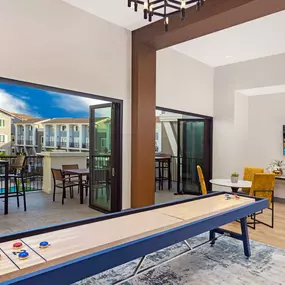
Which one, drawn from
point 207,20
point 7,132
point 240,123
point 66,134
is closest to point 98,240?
point 207,20

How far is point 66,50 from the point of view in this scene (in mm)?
4266

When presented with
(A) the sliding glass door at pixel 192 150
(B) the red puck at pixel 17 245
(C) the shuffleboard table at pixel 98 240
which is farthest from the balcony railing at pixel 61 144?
(B) the red puck at pixel 17 245

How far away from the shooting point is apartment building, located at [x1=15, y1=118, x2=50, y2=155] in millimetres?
10578

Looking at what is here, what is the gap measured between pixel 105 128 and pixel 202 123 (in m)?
3.31

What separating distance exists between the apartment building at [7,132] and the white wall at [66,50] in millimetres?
6614

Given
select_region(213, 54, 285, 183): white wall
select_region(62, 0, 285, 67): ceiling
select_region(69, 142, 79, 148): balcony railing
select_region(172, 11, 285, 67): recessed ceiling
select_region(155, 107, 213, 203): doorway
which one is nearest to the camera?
select_region(62, 0, 285, 67): ceiling

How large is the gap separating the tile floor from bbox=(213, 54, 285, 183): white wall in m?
2.02

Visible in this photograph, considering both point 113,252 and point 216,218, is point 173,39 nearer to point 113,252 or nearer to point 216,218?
point 216,218

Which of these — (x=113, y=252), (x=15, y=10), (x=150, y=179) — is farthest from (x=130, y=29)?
(x=113, y=252)

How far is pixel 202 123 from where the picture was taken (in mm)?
7629

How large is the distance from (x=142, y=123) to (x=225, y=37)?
2477 mm

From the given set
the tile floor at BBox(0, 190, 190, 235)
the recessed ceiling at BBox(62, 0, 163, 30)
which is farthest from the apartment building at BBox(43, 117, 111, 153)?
the recessed ceiling at BBox(62, 0, 163, 30)

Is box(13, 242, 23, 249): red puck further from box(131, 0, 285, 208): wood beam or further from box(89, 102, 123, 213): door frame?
box(131, 0, 285, 208): wood beam

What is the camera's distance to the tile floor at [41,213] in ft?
14.8
